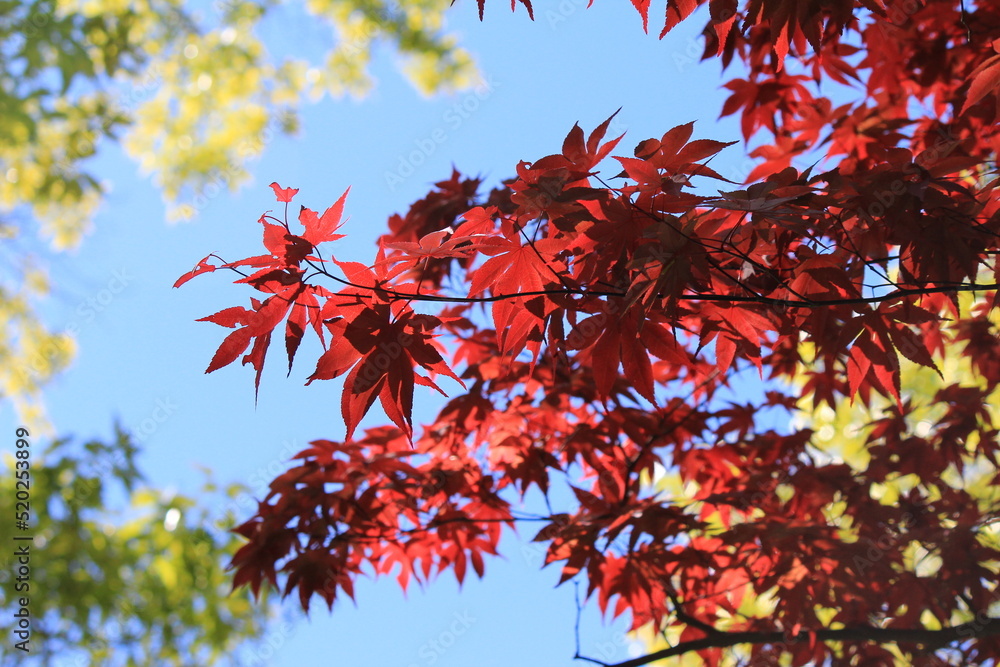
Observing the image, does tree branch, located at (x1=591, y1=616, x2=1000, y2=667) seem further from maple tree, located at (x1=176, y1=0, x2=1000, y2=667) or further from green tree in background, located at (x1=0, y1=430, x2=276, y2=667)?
green tree in background, located at (x1=0, y1=430, x2=276, y2=667)

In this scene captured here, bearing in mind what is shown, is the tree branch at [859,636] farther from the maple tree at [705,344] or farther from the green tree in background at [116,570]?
the green tree in background at [116,570]

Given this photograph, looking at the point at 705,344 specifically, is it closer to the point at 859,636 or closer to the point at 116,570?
the point at 859,636

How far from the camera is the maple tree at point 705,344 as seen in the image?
3.86ft

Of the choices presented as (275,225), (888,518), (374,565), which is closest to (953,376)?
(888,518)

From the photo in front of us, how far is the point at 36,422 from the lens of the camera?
5.87m

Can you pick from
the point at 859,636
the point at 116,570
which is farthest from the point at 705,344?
the point at 116,570

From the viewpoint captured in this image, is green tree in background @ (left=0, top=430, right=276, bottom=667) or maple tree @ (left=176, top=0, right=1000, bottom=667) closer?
maple tree @ (left=176, top=0, right=1000, bottom=667)

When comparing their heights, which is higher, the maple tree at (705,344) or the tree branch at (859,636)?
the maple tree at (705,344)

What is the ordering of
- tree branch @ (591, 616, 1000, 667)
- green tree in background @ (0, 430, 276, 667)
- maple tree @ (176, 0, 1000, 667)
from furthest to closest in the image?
green tree in background @ (0, 430, 276, 667)
tree branch @ (591, 616, 1000, 667)
maple tree @ (176, 0, 1000, 667)

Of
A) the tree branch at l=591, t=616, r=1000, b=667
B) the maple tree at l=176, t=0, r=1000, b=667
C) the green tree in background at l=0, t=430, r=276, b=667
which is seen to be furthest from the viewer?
the green tree in background at l=0, t=430, r=276, b=667

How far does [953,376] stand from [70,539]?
6.66 metres

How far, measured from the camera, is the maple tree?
1.18 metres

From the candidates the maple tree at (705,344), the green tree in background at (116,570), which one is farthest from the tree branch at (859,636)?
the green tree in background at (116,570)

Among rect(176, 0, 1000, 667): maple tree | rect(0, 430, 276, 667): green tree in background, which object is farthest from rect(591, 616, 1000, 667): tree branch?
rect(0, 430, 276, 667): green tree in background
